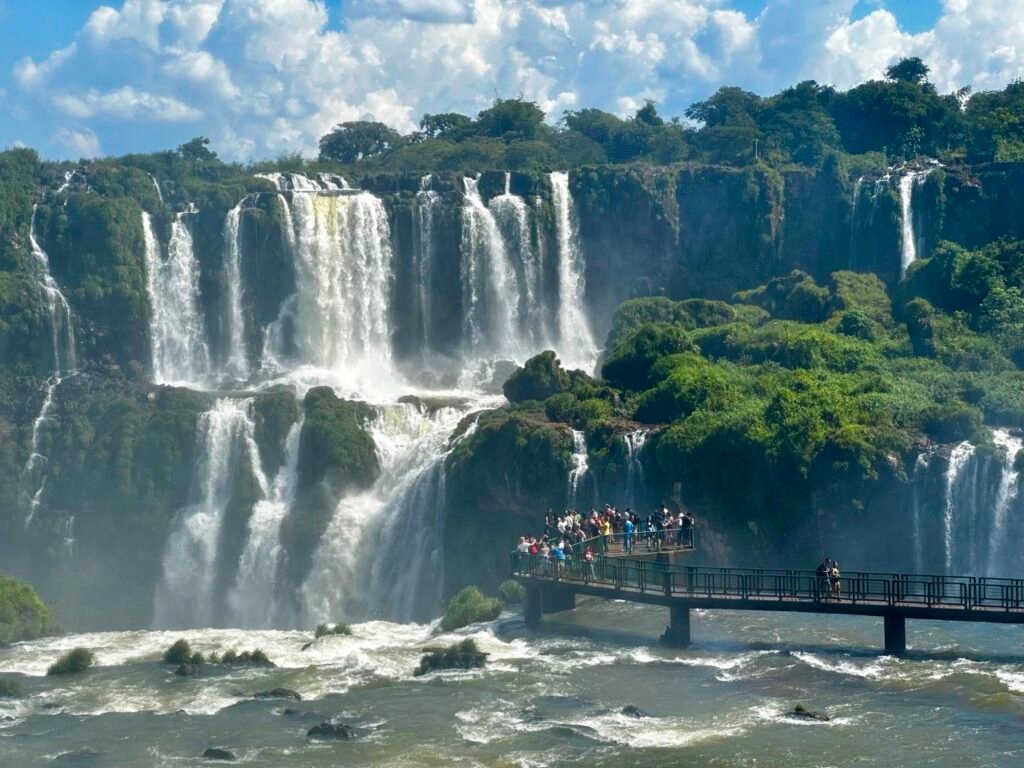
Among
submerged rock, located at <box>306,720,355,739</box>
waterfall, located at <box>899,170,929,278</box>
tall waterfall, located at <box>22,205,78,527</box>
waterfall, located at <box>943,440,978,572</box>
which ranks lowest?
submerged rock, located at <box>306,720,355,739</box>

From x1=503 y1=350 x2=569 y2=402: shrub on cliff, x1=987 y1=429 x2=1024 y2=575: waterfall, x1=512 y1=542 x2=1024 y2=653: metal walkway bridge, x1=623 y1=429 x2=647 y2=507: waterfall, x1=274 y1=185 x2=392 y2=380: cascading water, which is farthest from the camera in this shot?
x1=274 y1=185 x2=392 y2=380: cascading water

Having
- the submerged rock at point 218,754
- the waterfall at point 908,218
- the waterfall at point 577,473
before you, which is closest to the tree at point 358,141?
the waterfall at point 908,218

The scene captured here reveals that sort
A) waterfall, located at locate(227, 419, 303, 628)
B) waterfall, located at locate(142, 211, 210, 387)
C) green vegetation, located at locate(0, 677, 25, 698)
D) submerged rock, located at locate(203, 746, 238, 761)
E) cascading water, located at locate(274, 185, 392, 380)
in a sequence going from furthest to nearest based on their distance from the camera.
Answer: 1. cascading water, located at locate(274, 185, 392, 380)
2. waterfall, located at locate(142, 211, 210, 387)
3. waterfall, located at locate(227, 419, 303, 628)
4. green vegetation, located at locate(0, 677, 25, 698)
5. submerged rock, located at locate(203, 746, 238, 761)

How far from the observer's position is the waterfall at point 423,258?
79.2 m

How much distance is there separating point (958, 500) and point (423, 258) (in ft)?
98.9

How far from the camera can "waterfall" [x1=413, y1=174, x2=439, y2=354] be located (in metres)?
79.2

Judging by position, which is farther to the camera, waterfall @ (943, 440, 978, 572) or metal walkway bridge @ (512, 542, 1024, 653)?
waterfall @ (943, 440, 978, 572)

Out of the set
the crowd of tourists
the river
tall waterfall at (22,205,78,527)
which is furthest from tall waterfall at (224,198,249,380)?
the river

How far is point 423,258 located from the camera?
79.3 metres

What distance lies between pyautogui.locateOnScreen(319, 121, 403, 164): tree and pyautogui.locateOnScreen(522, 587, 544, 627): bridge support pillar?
→ 58973mm

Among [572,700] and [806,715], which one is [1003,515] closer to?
[806,715]

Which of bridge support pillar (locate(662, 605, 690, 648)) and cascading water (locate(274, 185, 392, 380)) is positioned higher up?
cascading water (locate(274, 185, 392, 380))

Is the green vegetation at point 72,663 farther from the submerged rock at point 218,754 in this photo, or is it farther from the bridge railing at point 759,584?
the bridge railing at point 759,584

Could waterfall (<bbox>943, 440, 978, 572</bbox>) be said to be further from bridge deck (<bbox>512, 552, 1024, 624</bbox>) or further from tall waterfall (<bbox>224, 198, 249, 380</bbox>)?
tall waterfall (<bbox>224, 198, 249, 380</bbox>)
